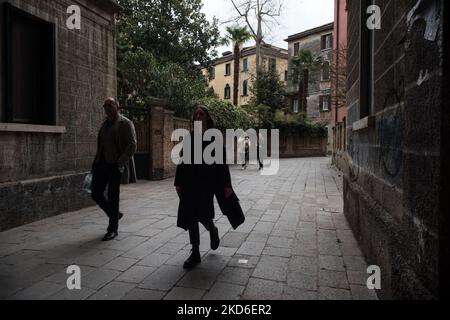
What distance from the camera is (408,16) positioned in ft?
Result: 7.95

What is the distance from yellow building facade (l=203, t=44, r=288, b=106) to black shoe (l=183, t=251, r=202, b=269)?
136 feet

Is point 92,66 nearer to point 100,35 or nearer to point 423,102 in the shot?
point 100,35

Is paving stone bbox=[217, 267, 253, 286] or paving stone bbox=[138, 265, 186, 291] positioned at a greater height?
paving stone bbox=[138, 265, 186, 291]

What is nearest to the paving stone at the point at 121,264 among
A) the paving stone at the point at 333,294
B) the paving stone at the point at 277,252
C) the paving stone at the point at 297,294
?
the paving stone at the point at 277,252

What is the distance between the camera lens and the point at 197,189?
405 cm

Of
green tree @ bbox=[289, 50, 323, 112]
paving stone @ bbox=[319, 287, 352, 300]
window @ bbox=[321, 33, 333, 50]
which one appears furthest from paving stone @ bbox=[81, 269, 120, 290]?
window @ bbox=[321, 33, 333, 50]

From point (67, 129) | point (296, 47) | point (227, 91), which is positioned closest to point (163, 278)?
point (67, 129)

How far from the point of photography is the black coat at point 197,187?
4008 millimetres

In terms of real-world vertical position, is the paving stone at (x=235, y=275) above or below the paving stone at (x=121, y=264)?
below

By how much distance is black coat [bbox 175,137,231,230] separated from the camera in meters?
4.01

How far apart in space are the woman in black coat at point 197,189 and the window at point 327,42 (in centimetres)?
3909

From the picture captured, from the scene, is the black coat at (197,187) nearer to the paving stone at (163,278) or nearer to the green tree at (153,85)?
the paving stone at (163,278)

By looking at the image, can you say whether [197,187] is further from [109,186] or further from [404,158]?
[404,158]

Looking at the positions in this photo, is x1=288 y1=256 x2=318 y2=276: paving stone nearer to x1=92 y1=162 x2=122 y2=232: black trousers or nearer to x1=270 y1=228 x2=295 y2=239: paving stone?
x1=270 y1=228 x2=295 y2=239: paving stone
